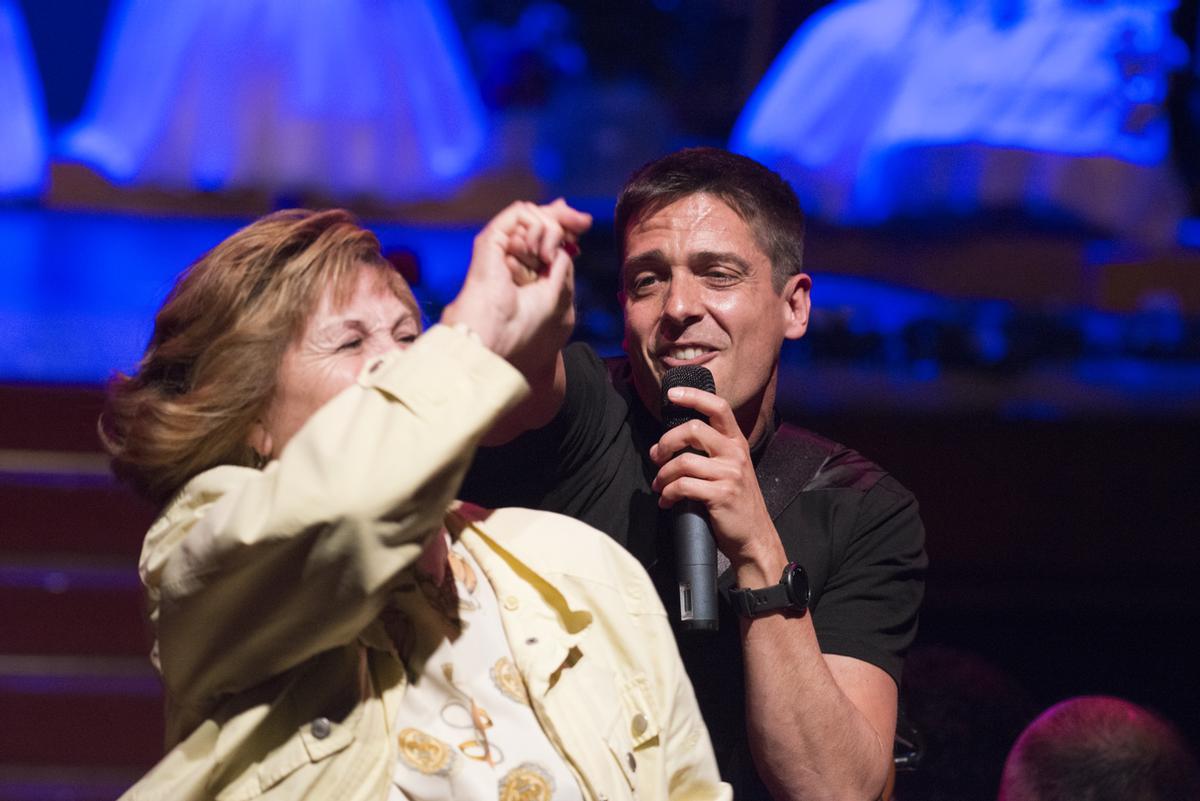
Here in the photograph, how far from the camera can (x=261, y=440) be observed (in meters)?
1.33

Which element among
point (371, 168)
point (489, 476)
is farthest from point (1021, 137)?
point (489, 476)

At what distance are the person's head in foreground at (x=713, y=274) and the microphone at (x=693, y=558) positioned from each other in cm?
26

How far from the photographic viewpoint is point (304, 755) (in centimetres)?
119

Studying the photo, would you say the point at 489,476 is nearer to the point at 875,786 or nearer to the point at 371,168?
the point at 875,786

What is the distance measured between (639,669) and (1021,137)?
109 inches

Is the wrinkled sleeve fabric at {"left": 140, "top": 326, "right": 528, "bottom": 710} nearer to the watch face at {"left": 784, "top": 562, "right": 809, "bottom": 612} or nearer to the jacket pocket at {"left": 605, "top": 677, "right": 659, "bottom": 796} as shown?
the jacket pocket at {"left": 605, "top": 677, "right": 659, "bottom": 796}

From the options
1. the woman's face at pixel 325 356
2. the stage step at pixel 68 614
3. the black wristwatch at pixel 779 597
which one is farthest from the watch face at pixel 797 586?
the stage step at pixel 68 614

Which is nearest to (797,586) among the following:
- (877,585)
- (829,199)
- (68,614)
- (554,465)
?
(877,585)

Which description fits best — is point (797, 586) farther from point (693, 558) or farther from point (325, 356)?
point (325, 356)

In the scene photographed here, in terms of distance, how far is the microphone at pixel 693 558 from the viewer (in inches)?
59.9

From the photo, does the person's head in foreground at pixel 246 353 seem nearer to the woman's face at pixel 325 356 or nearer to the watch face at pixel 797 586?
the woman's face at pixel 325 356

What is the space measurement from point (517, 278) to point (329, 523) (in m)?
0.36

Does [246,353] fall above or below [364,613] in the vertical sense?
above

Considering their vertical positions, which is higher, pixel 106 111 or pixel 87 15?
pixel 87 15
